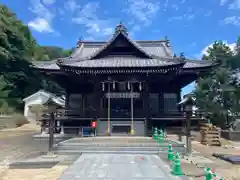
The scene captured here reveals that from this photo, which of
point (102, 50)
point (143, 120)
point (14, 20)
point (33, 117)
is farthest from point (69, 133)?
point (14, 20)

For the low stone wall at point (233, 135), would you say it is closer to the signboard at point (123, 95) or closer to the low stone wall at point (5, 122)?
→ the signboard at point (123, 95)

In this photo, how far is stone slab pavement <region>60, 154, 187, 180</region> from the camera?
5805 mm

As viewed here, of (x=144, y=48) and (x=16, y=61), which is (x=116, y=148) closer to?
(x=144, y=48)

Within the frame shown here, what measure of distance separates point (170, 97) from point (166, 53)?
4670mm

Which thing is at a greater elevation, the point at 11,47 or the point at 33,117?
the point at 11,47

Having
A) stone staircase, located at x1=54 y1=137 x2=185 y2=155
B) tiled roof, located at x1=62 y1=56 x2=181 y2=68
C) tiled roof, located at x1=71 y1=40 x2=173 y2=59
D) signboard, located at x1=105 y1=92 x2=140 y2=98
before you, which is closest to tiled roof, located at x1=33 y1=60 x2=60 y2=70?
tiled roof, located at x1=62 y1=56 x2=181 y2=68

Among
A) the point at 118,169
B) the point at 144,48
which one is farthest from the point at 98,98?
the point at 144,48

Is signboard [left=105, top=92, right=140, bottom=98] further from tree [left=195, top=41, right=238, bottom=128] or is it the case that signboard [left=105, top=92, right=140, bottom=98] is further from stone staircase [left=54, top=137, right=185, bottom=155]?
tree [left=195, top=41, right=238, bottom=128]

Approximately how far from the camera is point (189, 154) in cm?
945

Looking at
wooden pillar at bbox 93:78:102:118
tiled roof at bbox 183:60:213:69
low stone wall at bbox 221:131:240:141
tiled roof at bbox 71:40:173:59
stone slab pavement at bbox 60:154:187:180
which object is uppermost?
tiled roof at bbox 71:40:173:59

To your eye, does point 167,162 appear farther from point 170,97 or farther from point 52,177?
point 170,97

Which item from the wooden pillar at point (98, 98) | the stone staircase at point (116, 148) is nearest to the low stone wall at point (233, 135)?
the stone staircase at point (116, 148)

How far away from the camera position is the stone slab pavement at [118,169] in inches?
229

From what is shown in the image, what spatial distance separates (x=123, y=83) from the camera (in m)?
14.3
